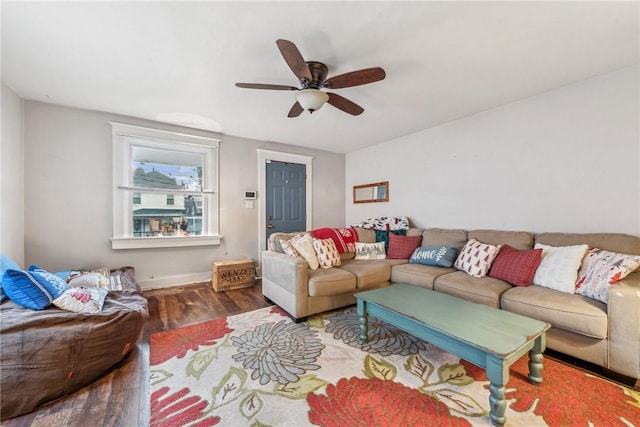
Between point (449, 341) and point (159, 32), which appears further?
point (159, 32)

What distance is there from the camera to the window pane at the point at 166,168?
3.51m

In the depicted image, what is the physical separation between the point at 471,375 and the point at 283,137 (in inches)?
151

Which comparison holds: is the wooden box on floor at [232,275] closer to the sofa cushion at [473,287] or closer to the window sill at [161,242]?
the window sill at [161,242]

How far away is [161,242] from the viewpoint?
11.7ft

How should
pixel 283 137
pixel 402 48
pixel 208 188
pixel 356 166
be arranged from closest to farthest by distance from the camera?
1. pixel 402 48
2. pixel 208 188
3. pixel 283 137
4. pixel 356 166

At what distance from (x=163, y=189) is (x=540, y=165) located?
483 centimetres

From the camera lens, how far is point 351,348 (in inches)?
81.2

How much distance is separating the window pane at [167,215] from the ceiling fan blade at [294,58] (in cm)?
281

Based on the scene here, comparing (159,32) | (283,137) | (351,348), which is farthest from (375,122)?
(351,348)

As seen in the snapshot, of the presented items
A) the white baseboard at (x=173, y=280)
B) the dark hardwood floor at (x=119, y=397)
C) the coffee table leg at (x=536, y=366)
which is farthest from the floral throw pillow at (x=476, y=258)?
the white baseboard at (x=173, y=280)

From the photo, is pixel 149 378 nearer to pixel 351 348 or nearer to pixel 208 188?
pixel 351 348

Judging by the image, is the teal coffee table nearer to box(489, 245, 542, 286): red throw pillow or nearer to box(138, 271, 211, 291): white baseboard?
box(489, 245, 542, 286): red throw pillow

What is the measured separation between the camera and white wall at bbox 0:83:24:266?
2.43 metres

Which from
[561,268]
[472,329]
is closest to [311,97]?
[472,329]
